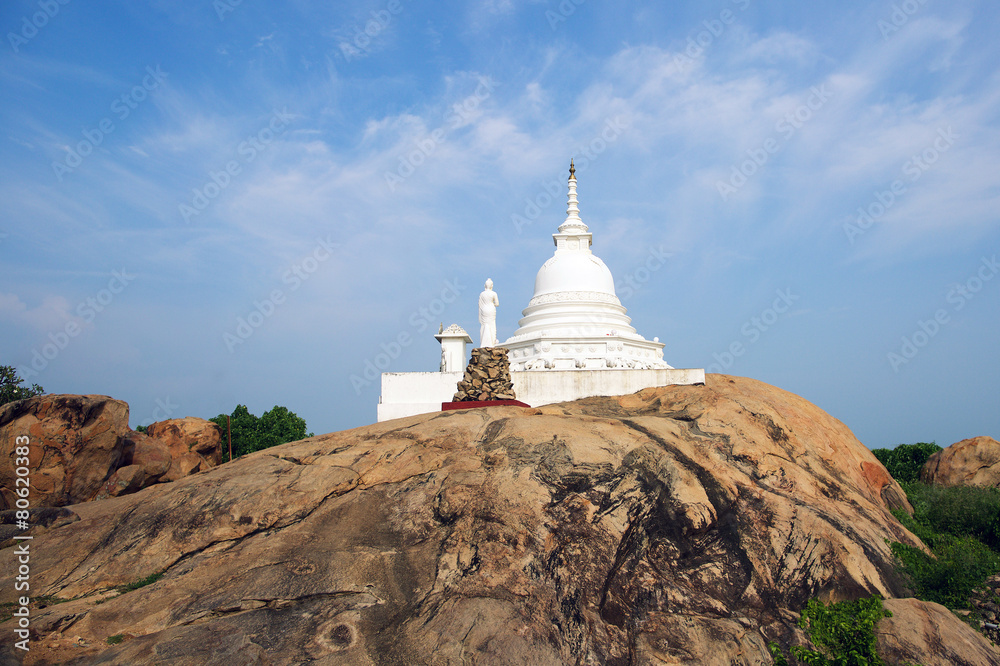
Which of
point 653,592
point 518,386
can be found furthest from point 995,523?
point 518,386

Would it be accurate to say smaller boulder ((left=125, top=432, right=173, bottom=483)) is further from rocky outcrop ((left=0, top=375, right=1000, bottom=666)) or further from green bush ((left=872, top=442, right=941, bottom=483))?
green bush ((left=872, top=442, right=941, bottom=483))

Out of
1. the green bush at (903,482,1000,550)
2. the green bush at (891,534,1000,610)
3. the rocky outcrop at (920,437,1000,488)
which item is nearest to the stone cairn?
the green bush at (891,534,1000,610)

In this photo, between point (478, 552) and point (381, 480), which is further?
point (381, 480)

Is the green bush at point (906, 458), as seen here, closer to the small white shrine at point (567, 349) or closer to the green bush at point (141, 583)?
the small white shrine at point (567, 349)

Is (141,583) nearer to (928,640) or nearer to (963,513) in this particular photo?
(928,640)

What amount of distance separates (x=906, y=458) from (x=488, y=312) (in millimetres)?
17564

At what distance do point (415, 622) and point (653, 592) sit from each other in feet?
14.0

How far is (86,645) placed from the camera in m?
10.4

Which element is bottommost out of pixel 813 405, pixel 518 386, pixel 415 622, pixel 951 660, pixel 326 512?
pixel 951 660

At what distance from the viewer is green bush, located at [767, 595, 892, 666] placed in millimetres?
11086

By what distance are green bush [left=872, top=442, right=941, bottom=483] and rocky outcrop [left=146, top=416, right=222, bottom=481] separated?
25627mm

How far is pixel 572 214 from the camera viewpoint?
35062mm

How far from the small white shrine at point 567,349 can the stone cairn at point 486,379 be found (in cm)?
275

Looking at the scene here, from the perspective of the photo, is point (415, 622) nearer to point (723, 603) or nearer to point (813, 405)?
point (723, 603)
